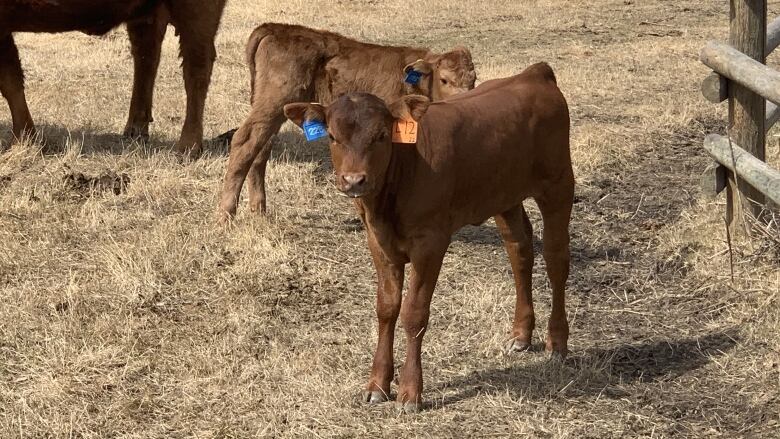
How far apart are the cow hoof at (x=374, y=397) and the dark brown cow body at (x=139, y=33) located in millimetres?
4660

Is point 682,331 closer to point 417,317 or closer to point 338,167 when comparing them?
point 417,317

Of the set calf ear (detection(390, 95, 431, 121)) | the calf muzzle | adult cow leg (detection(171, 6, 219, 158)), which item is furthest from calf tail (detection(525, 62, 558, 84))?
adult cow leg (detection(171, 6, 219, 158))

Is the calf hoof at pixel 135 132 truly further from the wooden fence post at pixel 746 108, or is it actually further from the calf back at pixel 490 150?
the wooden fence post at pixel 746 108

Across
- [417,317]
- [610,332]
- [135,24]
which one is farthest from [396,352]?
[135,24]

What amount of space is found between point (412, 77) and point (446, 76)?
0.27 m

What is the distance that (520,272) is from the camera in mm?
5699

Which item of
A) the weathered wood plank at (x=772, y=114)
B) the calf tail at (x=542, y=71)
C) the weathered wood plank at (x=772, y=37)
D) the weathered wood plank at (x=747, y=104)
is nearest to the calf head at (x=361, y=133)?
the calf tail at (x=542, y=71)

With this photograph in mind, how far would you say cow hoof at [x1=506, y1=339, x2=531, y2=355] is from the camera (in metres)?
5.69

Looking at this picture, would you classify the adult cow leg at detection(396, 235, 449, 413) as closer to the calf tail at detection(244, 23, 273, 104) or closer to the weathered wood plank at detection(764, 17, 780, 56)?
the calf tail at detection(244, 23, 273, 104)

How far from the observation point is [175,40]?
15.2m

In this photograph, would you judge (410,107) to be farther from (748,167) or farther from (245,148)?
(245,148)

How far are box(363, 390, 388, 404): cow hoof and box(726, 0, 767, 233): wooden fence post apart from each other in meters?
2.98

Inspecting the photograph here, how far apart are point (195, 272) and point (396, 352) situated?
1.57 metres

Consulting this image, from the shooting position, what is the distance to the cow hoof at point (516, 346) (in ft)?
18.7
